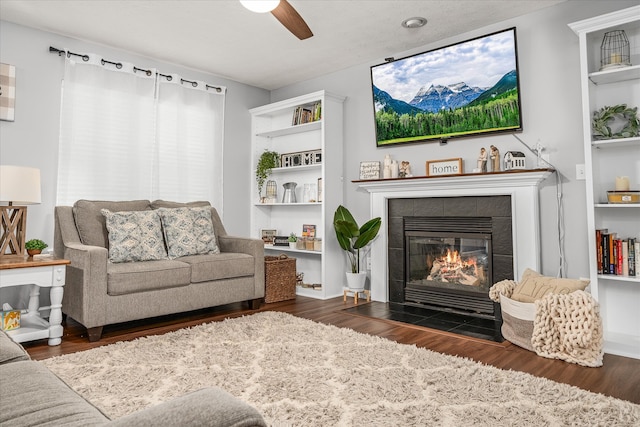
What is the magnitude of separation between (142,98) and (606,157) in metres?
4.16

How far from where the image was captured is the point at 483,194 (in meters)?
3.54

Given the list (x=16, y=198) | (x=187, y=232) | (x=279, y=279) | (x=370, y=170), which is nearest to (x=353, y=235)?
(x=370, y=170)

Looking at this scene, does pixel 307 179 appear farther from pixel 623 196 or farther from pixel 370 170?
pixel 623 196

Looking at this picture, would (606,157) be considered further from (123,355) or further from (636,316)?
(123,355)

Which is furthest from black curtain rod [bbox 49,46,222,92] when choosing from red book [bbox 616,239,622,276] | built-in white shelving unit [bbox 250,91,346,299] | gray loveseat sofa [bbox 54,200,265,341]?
red book [bbox 616,239,622,276]

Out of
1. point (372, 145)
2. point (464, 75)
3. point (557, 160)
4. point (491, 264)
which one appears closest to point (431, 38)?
point (464, 75)

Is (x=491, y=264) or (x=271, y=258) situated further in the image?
(x=271, y=258)

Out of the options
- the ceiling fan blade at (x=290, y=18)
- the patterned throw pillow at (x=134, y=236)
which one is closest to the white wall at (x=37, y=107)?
the patterned throw pillow at (x=134, y=236)

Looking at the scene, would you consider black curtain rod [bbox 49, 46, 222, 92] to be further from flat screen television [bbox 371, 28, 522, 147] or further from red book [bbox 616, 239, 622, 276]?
red book [bbox 616, 239, 622, 276]

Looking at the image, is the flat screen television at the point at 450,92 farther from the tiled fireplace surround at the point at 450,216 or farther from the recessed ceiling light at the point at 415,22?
the tiled fireplace surround at the point at 450,216

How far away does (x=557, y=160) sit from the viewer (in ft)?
10.7

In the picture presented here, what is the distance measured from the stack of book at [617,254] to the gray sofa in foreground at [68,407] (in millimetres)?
2955

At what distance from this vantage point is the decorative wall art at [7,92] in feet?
11.4

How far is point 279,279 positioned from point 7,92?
2.86 meters
